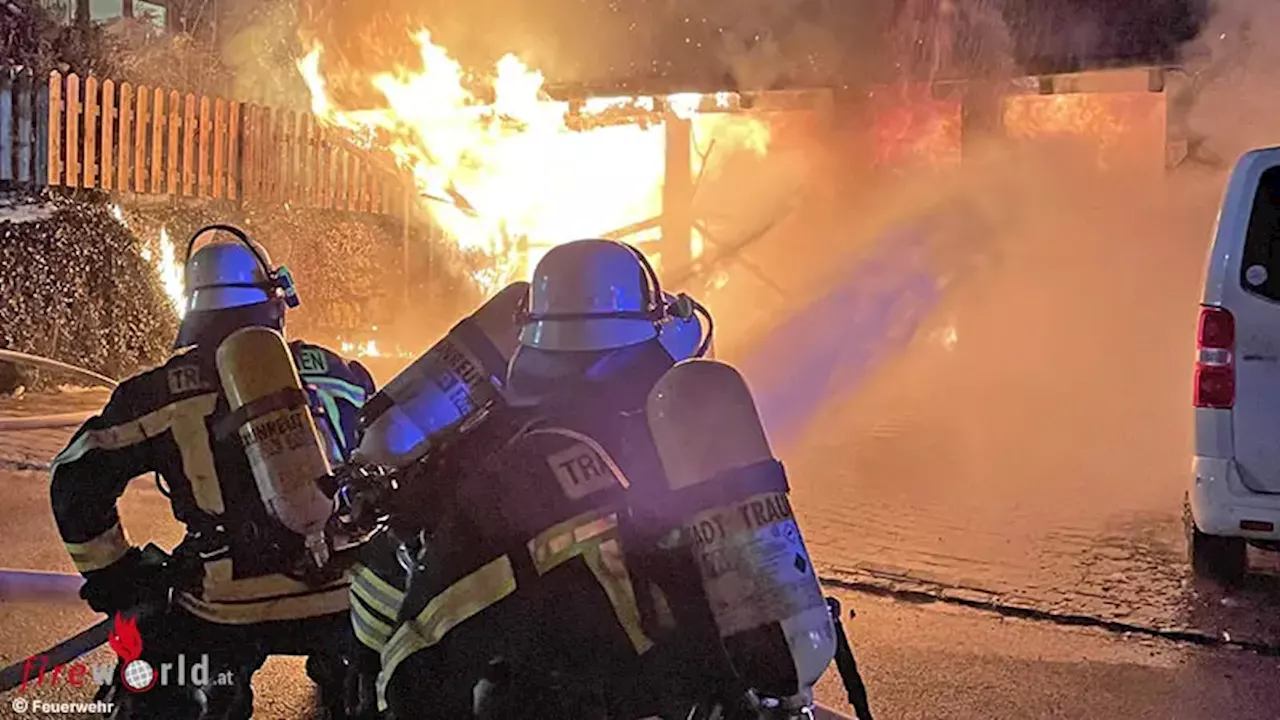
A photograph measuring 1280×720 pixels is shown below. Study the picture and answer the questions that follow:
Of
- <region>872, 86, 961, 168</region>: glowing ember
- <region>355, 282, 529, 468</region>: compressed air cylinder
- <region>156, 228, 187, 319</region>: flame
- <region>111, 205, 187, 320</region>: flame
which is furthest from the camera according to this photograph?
<region>872, 86, 961, 168</region>: glowing ember

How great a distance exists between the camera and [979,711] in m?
4.16

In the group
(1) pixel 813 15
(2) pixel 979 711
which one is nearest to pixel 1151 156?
(1) pixel 813 15

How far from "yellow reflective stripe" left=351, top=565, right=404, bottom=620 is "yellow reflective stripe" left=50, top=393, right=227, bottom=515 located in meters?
0.69

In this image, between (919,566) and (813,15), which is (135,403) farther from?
(813,15)

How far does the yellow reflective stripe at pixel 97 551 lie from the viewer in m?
3.19

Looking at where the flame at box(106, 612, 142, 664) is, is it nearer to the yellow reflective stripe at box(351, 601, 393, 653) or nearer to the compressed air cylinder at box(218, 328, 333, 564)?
the compressed air cylinder at box(218, 328, 333, 564)

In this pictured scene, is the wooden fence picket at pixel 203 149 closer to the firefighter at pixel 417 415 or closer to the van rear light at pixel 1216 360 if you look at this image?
the van rear light at pixel 1216 360

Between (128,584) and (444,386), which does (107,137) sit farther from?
(444,386)

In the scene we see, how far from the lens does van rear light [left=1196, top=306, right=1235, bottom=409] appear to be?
16.8ft

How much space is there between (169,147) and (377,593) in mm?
9380

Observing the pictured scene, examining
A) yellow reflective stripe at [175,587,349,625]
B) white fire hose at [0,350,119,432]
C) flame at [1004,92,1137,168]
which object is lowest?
yellow reflective stripe at [175,587,349,625]

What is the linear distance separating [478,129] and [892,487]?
7.56 metres

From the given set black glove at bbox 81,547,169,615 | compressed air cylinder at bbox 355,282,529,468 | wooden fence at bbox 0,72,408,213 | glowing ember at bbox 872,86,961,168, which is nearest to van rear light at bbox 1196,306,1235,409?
compressed air cylinder at bbox 355,282,529,468

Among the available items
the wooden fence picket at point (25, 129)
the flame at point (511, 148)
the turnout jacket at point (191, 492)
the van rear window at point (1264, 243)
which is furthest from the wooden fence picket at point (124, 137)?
the van rear window at point (1264, 243)
